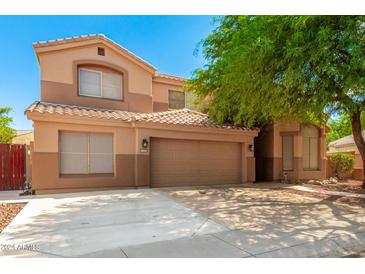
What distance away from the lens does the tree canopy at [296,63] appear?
22.1 ft

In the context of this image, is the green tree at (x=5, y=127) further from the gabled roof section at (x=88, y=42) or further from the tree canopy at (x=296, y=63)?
the tree canopy at (x=296, y=63)

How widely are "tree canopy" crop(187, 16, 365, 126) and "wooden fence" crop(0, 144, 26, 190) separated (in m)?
10.9

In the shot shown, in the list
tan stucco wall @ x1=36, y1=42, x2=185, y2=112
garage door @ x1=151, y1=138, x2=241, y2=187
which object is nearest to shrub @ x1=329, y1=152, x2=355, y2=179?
garage door @ x1=151, y1=138, x2=241, y2=187

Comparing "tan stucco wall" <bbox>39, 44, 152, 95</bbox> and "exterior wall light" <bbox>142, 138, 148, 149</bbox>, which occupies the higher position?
"tan stucco wall" <bbox>39, 44, 152, 95</bbox>

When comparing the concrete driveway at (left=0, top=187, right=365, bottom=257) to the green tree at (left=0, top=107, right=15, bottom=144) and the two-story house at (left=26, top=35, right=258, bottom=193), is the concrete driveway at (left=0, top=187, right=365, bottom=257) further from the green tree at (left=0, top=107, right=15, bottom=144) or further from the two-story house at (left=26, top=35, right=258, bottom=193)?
the green tree at (left=0, top=107, right=15, bottom=144)

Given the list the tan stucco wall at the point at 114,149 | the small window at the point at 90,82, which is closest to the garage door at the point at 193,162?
the tan stucco wall at the point at 114,149

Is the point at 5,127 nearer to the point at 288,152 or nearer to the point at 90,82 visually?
the point at 90,82

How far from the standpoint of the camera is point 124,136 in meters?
11.2

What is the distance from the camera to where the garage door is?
1181 cm

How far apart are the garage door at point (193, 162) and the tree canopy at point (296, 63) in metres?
3.44

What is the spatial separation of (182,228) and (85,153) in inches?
270

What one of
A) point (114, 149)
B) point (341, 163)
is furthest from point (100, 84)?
point (341, 163)
